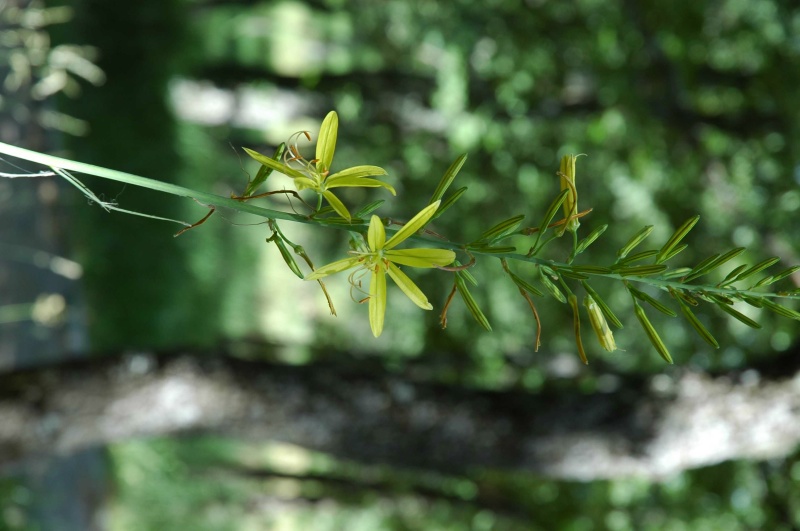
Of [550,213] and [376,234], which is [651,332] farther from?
[376,234]

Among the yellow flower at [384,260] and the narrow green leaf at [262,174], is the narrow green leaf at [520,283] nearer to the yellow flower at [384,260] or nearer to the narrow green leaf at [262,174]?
the yellow flower at [384,260]

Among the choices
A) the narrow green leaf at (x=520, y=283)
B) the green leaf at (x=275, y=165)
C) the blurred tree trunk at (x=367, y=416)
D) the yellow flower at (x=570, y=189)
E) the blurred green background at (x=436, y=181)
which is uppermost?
the blurred green background at (x=436, y=181)

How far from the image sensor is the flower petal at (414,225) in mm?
702

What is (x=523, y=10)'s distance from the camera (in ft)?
13.4

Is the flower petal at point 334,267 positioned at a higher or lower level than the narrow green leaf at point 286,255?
lower

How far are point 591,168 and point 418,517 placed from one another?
2721 millimetres

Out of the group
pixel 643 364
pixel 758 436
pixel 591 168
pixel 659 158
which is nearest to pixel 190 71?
pixel 591 168

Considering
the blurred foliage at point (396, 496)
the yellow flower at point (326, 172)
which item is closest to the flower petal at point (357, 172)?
the yellow flower at point (326, 172)

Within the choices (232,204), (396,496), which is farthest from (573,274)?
(396,496)

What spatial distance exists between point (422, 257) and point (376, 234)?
0.05 m

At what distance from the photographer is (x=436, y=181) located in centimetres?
427

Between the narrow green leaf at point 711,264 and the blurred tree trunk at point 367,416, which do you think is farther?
the blurred tree trunk at point 367,416

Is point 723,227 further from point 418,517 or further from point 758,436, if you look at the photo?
point 418,517

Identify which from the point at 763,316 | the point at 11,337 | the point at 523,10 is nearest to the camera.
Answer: the point at 763,316
